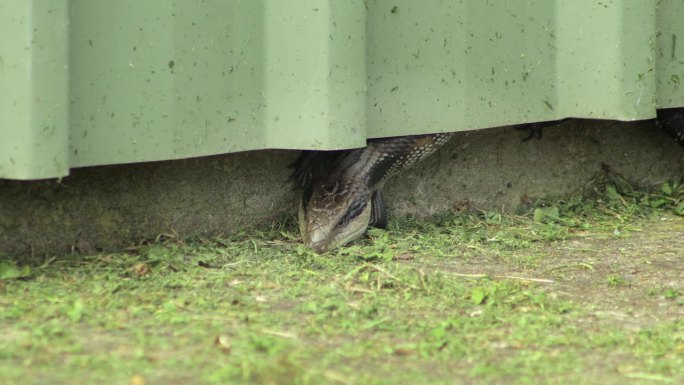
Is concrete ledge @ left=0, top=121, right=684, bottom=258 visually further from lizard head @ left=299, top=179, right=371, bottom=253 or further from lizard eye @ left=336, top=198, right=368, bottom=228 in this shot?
lizard eye @ left=336, top=198, right=368, bottom=228

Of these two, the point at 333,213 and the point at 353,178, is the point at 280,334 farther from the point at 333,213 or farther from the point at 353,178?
the point at 353,178

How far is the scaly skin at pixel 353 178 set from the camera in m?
4.98

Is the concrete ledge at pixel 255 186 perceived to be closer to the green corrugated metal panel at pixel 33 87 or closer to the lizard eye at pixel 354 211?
the lizard eye at pixel 354 211

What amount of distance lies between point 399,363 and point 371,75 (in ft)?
6.20

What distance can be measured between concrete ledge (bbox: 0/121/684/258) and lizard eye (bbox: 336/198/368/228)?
0.98 feet

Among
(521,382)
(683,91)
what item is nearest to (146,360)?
(521,382)

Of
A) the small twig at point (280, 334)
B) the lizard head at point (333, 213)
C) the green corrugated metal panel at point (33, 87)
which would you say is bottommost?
the small twig at point (280, 334)

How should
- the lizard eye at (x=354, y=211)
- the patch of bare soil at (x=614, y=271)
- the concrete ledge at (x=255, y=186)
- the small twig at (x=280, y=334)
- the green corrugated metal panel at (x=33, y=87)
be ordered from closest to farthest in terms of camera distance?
the small twig at (x=280, y=334)
the green corrugated metal panel at (x=33, y=87)
the patch of bare soil at (x=614, y=271)
the concrete ledge at (x=255, y=186)
the lizard eye at (x=354, y=211)

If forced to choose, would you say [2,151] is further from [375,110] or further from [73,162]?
[375,110]

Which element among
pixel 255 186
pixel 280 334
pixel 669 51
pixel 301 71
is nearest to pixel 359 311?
pixel 280 334

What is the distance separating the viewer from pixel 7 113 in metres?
3.58

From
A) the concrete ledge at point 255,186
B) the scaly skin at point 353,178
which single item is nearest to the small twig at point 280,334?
the concrete ledge at point 255,186

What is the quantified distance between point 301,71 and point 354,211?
97 cm

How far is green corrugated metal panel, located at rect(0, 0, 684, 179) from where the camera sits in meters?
3.60
